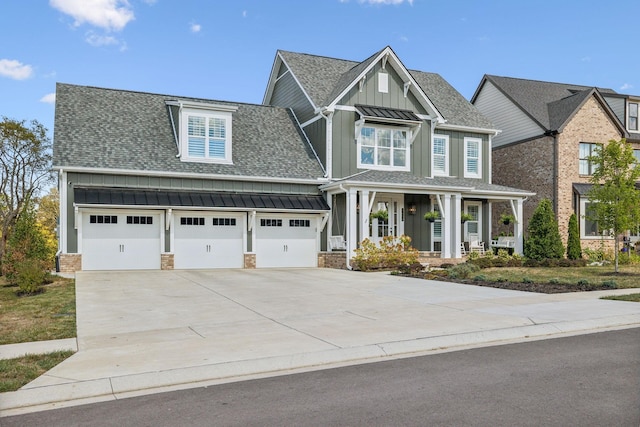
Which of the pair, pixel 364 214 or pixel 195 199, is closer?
pixel 195 199

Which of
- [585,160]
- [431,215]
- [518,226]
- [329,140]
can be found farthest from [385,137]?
[585,160]

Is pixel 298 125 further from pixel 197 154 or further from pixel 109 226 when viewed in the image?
pixel 109 226

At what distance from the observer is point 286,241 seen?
73.8 ft

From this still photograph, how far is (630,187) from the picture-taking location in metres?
19.8

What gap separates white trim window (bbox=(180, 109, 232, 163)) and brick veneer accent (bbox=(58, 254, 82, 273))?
5.34 metres

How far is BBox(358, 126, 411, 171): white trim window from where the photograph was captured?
23578 millimetres

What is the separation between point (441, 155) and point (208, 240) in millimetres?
11668

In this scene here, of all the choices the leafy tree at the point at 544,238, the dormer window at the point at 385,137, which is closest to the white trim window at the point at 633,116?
the leafy tree at the point at 544,238

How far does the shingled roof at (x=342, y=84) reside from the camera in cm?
2400

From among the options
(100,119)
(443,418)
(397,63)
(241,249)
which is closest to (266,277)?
(241,249)

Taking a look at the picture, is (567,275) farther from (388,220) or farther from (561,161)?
(561,161)

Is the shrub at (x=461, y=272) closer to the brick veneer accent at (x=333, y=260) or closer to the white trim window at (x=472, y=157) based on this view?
the brick veneer accent at (x=333, y=260)

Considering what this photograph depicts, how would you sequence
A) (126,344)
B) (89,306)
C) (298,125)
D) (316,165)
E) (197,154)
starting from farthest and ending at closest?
(298,125) → (316,165) → (197,154) → (89,306) → (126,344)

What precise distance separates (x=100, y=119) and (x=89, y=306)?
1262 centimetres
